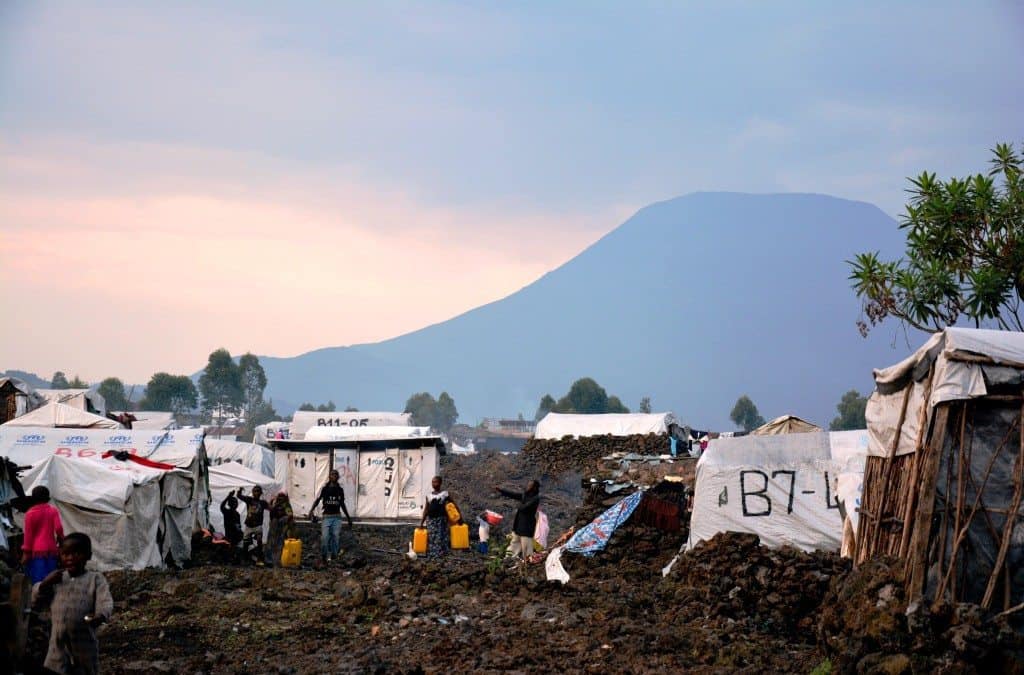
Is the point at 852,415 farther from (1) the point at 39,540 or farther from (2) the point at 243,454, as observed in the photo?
(1) the point at 39,540

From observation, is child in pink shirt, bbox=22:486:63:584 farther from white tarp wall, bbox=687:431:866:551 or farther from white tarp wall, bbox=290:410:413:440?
white tarp wall, bbox=290:410:413:440

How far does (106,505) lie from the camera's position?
18484mm

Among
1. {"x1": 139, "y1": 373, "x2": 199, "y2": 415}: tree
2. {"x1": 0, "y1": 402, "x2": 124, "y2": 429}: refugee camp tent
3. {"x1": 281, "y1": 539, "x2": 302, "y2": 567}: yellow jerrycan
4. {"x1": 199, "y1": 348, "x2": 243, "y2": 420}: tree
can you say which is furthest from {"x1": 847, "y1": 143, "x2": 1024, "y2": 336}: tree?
{"x1": 199, "y1": 348, "x2": 243, "y2": 420}: tree

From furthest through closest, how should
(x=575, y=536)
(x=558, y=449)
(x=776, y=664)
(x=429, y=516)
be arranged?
(x=558, y=449) < (x=429, y=516) < (x=575, y=536) < (x=776, y=664)

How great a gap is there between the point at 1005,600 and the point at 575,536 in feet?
34.2

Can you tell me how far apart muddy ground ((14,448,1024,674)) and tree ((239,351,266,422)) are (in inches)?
5259

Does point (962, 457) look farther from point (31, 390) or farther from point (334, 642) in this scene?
point (31, 390)

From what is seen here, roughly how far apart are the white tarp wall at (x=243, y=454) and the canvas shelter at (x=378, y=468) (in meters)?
13.2

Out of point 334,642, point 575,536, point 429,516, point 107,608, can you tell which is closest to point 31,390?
point 429,516

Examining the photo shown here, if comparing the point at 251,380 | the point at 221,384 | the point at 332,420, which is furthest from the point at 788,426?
the point at 251,380

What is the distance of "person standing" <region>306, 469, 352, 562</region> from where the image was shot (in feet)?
66.5

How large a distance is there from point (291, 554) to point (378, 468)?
30.1 ft

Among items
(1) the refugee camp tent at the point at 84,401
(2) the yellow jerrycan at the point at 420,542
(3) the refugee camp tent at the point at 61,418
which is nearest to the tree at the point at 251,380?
(1) the refugee camp tent at the point at 84,401

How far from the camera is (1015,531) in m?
9.42
